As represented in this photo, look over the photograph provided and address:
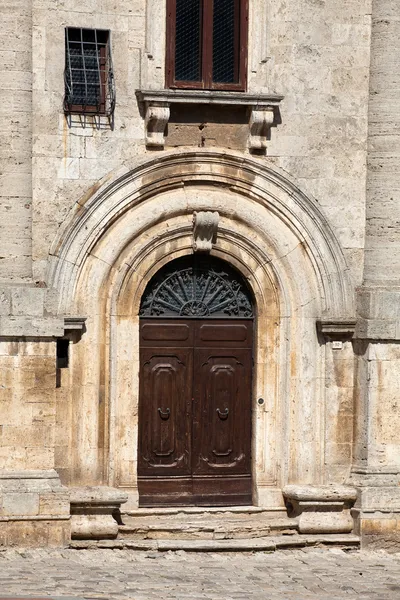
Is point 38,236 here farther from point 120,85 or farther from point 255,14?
point 255,14

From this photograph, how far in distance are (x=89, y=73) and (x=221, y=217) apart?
2.35 meters

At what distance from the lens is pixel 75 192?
19828 mm

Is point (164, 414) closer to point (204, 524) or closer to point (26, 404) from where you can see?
point (204, 524)

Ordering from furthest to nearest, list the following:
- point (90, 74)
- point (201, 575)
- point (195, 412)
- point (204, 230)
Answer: point (195, 412)
point (204, 230)
point (90, 74)
point (201, 575)

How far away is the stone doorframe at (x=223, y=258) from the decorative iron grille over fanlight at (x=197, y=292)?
0.21 metres

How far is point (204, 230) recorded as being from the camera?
2039 cm

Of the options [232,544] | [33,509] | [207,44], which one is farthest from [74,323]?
[207,44]

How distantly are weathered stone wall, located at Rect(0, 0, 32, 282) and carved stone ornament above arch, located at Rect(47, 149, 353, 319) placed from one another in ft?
1.73

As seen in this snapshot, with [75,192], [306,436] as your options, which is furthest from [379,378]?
[75,192]

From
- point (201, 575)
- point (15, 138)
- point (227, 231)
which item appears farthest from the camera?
point (227, 231)

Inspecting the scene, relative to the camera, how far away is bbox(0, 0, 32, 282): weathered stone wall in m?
19.2

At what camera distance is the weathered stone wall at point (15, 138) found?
19250mm

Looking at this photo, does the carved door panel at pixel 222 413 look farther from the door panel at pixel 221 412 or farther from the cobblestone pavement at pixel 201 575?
the cobblestone pavement at pixel 201 575

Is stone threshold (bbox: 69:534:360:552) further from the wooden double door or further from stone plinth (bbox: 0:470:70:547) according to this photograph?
the wooden double door
